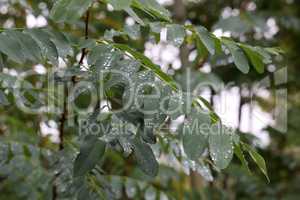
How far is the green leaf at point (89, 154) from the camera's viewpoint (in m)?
0.82

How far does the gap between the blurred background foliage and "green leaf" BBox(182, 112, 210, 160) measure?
0.35 metres

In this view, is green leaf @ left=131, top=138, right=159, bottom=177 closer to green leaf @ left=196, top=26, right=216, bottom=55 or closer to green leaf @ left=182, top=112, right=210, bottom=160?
green leaf @ left=182, top=112, right=210, bottom=160

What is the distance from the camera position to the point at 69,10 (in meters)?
0.81

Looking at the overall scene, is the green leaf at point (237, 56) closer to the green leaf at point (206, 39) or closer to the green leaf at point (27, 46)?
the green leaf at point (206, 39)

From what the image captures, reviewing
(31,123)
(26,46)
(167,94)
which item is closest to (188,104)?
(167,94)

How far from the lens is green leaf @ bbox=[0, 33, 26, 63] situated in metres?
0.82

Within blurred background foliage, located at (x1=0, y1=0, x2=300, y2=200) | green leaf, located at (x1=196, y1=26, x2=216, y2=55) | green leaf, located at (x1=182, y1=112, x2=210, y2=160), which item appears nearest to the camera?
green leaf, located at (x1=182, y1=112, x2=210, y2=160)

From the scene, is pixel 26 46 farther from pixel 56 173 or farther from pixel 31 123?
pixel 31 123

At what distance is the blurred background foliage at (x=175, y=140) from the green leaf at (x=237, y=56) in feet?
0.97

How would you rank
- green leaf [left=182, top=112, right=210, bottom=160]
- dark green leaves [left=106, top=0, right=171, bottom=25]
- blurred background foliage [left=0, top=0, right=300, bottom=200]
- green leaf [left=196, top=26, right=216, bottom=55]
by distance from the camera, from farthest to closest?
blurred background foliage [left=0, top=0, right=300, bottom=200] → green leaf [left=196, top=26, right=216, bottom=55] → dark green leaves [left=106, top=0, right=171, bottom=25] → green leaf [left=182, top=112, right=210, bottom=160]

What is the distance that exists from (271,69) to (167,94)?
1.33m

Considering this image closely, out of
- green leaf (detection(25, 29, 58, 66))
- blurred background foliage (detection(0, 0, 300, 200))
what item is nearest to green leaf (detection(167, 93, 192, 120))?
green leaf (detection(25, 29, 58, 66))

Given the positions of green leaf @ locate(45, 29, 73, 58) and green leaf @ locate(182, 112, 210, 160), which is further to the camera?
green leaf @ locate(45, 29, 73, 58)

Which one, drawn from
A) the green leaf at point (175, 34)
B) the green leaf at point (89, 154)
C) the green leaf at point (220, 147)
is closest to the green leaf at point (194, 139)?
the green leaf at point (220, 147)
